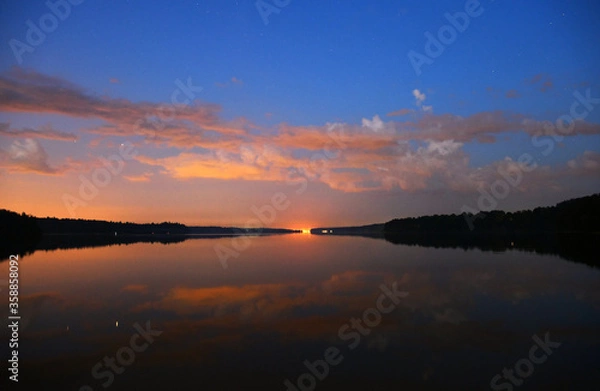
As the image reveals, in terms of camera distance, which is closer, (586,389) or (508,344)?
(586,389)

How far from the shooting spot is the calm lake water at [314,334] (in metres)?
12.0

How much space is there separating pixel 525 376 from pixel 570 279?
22.4m

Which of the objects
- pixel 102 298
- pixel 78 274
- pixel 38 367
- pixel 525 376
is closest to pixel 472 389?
pixel 525 376

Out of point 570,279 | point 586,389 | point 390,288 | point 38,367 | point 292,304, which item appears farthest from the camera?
point 570,279

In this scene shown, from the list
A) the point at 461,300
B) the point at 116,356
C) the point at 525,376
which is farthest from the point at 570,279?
the point at 116,356

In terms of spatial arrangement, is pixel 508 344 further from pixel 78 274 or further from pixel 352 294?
pixel 78 274

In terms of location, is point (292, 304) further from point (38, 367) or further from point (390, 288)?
point (38, 367)

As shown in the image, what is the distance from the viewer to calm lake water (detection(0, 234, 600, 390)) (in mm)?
11961

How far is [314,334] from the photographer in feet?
54.0

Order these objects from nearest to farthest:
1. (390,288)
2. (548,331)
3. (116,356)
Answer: (116,356) → (548,331) → (390,288)

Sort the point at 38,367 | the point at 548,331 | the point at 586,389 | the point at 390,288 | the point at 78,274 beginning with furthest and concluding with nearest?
the point at 78,274
the point at 390,288
the point at 548,331
the point at 38,367
the point at 586,389

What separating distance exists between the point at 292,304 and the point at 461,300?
28.9 ft

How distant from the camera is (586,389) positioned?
35.8 ft

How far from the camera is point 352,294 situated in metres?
25.0
